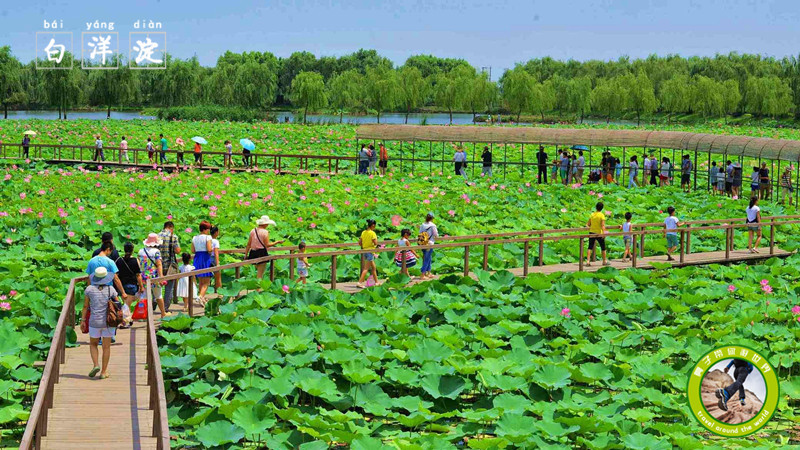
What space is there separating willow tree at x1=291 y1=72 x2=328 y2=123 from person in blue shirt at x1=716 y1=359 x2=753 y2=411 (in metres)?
47.7

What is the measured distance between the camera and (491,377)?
8.44 meters

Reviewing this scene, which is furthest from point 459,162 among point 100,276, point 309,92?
point 309,92

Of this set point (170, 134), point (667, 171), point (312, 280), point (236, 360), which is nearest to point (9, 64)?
point (170, 134)

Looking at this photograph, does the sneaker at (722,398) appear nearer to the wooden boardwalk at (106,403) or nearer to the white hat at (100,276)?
the wooden boardwalk at (106,403)

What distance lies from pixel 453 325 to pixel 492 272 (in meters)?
3.01

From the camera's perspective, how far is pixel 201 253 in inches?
444

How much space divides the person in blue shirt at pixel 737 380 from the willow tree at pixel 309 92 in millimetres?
47657

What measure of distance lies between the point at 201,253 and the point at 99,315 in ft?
9.52

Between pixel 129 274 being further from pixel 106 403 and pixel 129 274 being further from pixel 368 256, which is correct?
pixel 368 256

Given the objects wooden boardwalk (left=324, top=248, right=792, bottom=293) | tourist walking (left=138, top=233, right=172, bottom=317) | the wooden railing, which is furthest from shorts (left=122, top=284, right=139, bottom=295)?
wooden boardwalk (left=324, top=248, right=792, bottom=293)

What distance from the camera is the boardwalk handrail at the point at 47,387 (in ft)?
19.5

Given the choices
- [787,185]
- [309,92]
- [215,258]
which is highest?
[309,92]

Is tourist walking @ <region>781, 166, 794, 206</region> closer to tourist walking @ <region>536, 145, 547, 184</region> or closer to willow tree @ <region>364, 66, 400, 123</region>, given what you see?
tourist walking @ <region>536, 145, 547, 184</region>

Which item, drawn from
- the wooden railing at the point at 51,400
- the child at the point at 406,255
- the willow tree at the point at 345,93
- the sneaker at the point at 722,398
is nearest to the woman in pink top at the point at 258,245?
the child at the point at 406,255
